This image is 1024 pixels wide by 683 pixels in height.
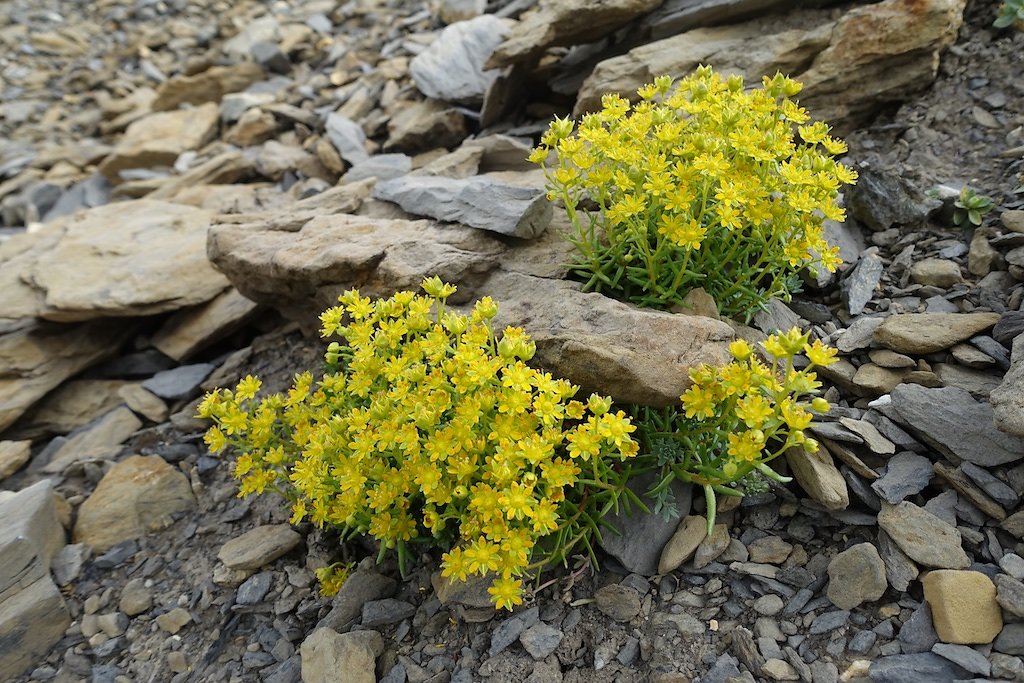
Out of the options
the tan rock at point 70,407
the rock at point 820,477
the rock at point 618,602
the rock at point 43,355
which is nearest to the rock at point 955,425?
the rock at point 820,477

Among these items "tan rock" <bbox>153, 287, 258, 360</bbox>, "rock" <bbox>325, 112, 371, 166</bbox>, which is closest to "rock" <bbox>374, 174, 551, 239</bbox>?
"tan rock" <bbox>153, 287, 258, 360</bbox>

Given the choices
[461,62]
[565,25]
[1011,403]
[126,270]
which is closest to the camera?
[1011,403]

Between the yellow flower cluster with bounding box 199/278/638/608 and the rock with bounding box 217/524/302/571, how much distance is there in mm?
341

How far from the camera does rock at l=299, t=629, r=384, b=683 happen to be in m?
2.82

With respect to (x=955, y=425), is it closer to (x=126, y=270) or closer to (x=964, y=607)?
(x=964, y=607)

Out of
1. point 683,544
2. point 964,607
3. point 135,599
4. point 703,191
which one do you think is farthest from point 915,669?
point 135,599

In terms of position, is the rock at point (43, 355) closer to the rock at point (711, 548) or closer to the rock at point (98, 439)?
the rock at point (98, 439)

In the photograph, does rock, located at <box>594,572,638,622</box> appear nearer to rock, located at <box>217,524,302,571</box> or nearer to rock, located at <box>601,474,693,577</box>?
rock, located at <box>601,474,693,577</box>

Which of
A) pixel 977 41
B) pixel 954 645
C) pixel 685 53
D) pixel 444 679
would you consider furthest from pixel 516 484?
pixel 977 41

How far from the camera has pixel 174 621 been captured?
341 cm

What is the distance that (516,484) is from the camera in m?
2.44

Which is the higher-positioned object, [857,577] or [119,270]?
[119,270]

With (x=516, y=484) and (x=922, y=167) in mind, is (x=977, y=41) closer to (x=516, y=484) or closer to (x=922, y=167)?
(x=922, y=167)

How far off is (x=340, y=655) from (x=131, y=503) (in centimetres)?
191
